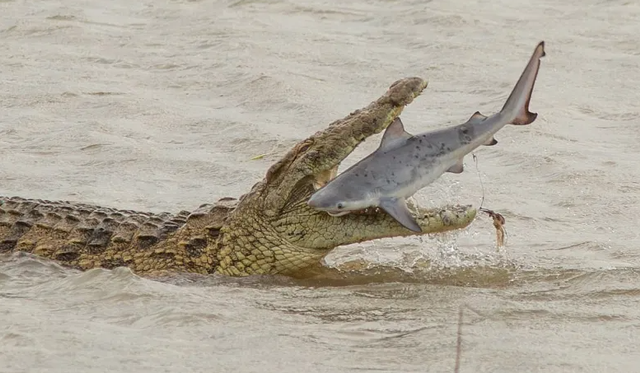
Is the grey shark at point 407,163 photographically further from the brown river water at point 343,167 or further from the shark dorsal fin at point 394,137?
the brown river water at point 343,167

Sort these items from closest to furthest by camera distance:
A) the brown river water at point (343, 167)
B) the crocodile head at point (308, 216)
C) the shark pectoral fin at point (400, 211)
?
the brown river water at point (343, 167) < the shark pectoral fin at point (400, 211) < the crocodile head at point (308, 216)

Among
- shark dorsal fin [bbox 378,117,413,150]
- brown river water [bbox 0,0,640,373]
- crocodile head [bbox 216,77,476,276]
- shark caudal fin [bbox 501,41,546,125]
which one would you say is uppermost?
shark caudal fin [bbox 501,41,546,125]

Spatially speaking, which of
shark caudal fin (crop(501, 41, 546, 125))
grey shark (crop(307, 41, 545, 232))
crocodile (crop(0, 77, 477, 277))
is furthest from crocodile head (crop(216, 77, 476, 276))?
shark caudal fin (crop(501, 41, 546, 125))

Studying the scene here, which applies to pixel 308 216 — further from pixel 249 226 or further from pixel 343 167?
pixel 343 167

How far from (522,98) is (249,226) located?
1403mm

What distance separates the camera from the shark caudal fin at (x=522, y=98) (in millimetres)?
5840

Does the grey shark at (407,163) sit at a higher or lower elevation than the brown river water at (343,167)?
higher

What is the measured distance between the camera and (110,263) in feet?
21.7

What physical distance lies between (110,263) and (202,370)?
1.69 meters

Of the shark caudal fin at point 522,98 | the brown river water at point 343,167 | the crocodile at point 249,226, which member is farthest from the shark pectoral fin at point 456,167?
the brown river water at point 343,167

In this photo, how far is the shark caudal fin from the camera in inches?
230

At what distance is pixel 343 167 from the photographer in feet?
27.3

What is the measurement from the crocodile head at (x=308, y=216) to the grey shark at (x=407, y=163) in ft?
0.42

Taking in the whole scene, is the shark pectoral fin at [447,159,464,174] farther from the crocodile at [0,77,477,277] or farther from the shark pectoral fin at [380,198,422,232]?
the shark pectoral fin at [380,198,422,232]
